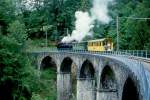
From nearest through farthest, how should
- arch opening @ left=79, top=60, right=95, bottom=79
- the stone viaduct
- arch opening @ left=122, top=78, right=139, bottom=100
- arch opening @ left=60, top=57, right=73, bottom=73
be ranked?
the stone viaduct, arch opening @ left=122, top=78, right=139, bottom=100, arch opening @ left=79, top=60, right=95, bottom=79, arch opening @ left=60, top=57, right=73, bottom=73

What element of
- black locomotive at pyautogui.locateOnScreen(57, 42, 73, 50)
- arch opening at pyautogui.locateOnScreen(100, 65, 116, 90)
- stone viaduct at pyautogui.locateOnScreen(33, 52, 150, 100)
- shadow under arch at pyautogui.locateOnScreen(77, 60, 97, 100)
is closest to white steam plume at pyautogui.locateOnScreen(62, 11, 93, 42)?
black locomotive at pyautogui.locateOnScreen(57, 42, 73, 50)

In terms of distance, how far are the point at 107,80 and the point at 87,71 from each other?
12426 millimetres

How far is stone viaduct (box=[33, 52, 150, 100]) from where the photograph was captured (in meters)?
22.2

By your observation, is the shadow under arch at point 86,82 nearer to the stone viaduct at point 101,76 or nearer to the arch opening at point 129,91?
the stone viaduct at point 101,76

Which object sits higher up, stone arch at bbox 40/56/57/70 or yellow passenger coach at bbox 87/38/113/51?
yellow passenger coach at bbox 87/38/113/51

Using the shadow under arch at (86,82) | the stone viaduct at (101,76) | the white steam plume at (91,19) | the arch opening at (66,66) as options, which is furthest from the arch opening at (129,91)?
the white steam plume at (91,19)

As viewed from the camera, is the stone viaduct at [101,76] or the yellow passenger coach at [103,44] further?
the yellow passenger coach at [103,44]

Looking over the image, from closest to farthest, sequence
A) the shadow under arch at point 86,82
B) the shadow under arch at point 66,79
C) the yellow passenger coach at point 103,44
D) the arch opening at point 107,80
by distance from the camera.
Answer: the arch opening at point 107,80
the shadow under arch at point 86,82
the yellow passenger coach at point 103,44
the shadow under arch at point 66,79

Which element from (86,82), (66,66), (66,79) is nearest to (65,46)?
(66,66)

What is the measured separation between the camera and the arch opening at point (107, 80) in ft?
139

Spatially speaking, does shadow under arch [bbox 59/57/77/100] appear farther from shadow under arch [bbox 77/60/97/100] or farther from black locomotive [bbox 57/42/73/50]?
shadow under arch [bbox 77/60/97/100]

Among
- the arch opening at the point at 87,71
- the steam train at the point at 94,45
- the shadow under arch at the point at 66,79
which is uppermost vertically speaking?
the steam train at the point at 94,45

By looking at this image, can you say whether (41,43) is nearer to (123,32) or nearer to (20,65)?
(123,32)

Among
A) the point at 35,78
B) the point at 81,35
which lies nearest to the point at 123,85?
the point at 35,78
